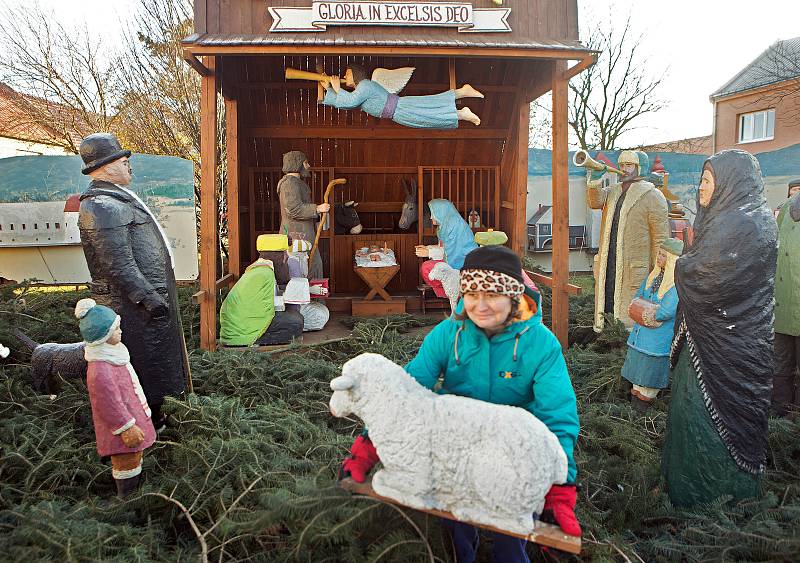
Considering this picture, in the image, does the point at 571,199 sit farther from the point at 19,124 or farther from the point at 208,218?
the point at 19,124

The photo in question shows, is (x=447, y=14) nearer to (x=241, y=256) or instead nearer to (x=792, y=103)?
(x=241, y=256)

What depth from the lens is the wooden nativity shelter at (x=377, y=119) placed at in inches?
225

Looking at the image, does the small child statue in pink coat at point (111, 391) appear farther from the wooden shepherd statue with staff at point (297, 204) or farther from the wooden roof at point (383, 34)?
the wooden shepherd statue with staff at point (297, 204)

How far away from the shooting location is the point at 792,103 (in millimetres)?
16328

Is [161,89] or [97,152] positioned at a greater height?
[161,89]

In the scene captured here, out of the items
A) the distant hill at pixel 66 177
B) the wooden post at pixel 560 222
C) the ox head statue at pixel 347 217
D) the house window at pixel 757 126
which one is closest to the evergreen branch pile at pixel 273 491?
the wooden post at pixel 560 222

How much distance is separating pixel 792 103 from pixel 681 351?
1712 centimetres

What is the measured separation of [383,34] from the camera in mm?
5867

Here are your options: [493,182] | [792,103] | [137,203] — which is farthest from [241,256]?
[792,103]

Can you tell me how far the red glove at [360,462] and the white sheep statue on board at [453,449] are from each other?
0.29 feet

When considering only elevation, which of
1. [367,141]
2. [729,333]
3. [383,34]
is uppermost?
[383,34]

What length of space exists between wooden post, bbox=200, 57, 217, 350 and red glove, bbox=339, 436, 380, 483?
396 cm

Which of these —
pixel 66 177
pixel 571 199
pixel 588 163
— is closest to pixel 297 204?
pixel 588 163

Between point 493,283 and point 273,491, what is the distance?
1440 millimetres
